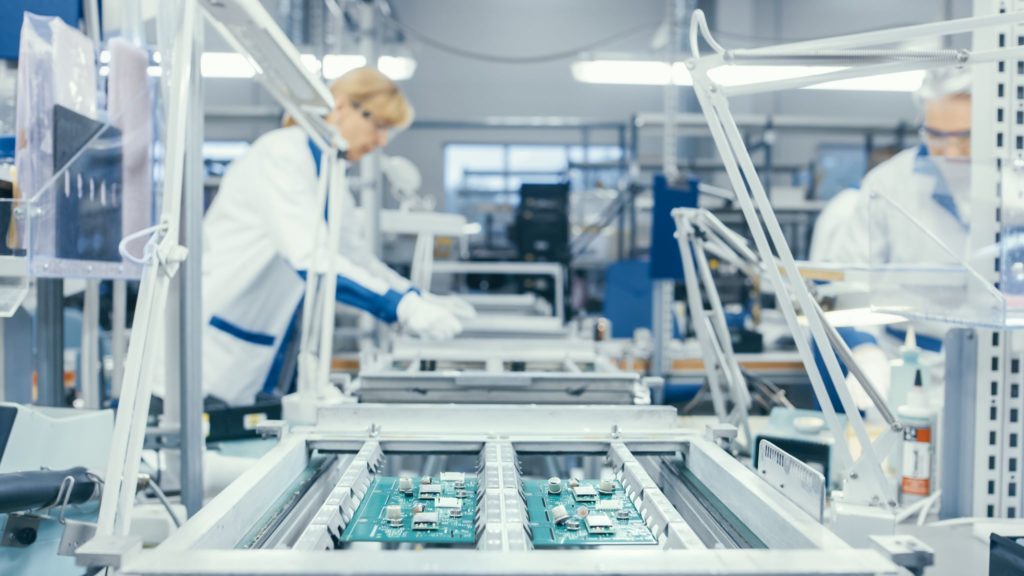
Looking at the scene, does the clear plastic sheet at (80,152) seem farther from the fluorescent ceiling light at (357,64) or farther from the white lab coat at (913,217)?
the fluorescent ceiling light at (357,64)

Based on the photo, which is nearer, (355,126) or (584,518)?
(584,518)

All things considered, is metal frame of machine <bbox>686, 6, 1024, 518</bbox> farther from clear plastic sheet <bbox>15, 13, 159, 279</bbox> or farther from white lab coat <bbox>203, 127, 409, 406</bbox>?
white lab coat <bbox>203, 127, 409, 406</bbox>

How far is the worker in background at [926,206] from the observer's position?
5.30 feet

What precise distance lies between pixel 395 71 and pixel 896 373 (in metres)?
4.16

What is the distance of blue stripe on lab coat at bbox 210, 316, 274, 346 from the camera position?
2475 mm

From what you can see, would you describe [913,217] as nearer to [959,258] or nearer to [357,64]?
[959,258]

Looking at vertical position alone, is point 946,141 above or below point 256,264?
above

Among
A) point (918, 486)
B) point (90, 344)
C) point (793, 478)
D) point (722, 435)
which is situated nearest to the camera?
point (793, 478)

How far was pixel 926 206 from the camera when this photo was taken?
2.19 metres

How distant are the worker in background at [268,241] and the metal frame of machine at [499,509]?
1047mm

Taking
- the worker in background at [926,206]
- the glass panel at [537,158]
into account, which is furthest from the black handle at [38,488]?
the glass panel at [537,158]

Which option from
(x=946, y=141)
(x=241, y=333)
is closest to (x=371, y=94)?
(x=241, y=333)

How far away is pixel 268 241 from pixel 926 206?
1.97 meters

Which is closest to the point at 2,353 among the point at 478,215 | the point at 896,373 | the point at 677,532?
the point at 677,532
